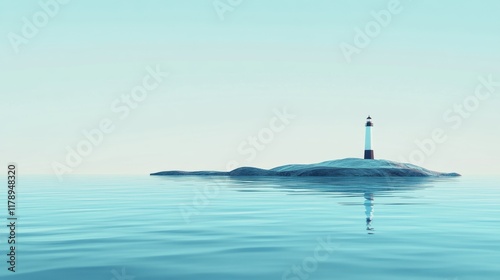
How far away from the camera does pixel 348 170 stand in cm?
10612

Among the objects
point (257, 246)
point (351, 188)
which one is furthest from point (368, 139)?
point (257, 246)

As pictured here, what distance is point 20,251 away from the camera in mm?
12773

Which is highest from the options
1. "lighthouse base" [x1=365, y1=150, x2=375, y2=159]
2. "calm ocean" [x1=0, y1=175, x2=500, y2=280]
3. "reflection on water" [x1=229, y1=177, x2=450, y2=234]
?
"lighthouse base" [x1=365, y1=150, x2=375, y2=159]

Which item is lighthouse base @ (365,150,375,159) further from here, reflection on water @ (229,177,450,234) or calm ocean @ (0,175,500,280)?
calm ocean @ (0,175,500,280)

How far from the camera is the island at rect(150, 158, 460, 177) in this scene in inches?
4126

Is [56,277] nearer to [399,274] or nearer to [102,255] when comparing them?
[102,255]

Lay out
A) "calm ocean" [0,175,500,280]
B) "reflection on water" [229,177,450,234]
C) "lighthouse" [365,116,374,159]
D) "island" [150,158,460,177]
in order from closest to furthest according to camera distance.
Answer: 1. "calm ocean" [0,175,500,280]
2. "reflection on water" [229,177,450,234]
3. "lighthouse" [365,116,374,159]
4. "island" [150,158,460,177]

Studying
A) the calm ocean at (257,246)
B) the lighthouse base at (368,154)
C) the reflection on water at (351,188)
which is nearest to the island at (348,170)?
the lighthouse base at (368,154)

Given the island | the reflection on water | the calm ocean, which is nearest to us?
the calm ocean

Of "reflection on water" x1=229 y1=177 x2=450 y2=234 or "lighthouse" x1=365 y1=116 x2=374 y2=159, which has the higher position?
"lighthouse" x1=365 y1=116 x2=374 y2=159

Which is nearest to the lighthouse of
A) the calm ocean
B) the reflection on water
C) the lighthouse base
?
the lighthouse base

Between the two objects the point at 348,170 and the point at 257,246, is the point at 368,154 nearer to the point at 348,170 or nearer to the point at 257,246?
the point at 348,170

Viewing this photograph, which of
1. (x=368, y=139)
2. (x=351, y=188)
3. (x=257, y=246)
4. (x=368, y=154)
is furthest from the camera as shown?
(x=368, y=154)

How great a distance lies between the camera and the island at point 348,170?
344 feet
